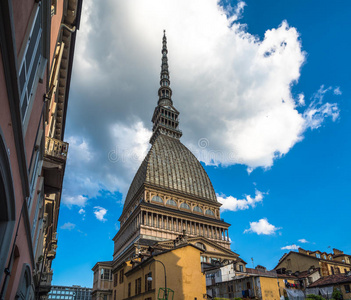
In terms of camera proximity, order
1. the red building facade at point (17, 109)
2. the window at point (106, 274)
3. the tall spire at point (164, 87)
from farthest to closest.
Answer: the tall spire at point (164, 87) → the window at point (106, 274) → the red building facade at point (17, 109)

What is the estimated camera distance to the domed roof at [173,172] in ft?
296

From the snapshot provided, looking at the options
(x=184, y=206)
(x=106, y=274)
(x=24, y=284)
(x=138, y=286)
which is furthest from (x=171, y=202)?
(x=24, y=284)

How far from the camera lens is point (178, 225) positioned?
7919 centimetres

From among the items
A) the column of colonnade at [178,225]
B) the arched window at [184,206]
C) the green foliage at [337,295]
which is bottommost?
the green foliage at [337,295]

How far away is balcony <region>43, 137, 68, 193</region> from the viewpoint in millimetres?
14898

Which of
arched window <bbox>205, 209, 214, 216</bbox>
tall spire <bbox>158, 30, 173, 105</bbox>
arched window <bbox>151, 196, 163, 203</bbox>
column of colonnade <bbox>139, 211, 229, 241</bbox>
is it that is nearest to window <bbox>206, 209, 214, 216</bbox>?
arched window <bbox>205, 209, 214, 216</bbox>

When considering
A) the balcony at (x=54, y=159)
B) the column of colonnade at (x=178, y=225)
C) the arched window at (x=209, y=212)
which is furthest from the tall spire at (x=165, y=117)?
the balcony at (x=54, y=159)

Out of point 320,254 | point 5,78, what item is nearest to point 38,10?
point 5,78

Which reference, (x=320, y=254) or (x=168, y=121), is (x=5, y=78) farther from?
(x=168, y=121)

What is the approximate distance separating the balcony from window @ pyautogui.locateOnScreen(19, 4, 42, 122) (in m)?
6.75

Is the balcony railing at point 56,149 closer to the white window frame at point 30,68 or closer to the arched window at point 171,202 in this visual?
the white window frame at point 30,68

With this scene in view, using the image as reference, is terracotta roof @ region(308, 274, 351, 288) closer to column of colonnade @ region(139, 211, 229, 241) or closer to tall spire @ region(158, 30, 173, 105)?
column of colonnade @ region(139, 211, 229, 241)

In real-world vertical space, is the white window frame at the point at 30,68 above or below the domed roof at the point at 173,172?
below

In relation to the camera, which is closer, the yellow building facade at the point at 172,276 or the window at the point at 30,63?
the window at the point at 30,63
